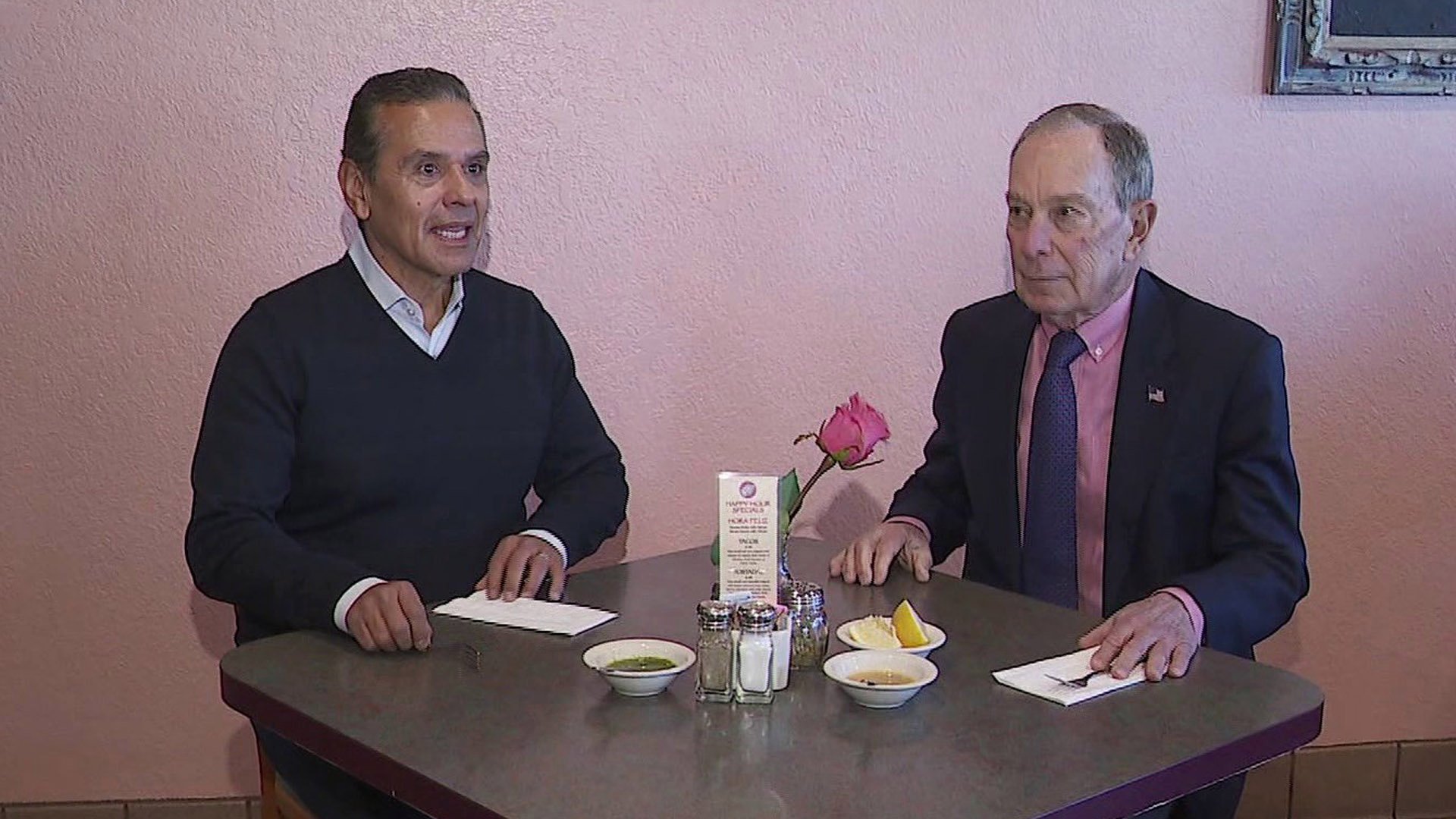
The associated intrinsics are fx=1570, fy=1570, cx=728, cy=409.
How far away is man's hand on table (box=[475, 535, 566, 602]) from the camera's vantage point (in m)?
2.12

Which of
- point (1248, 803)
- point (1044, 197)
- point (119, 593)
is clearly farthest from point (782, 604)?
point (1248, 803)

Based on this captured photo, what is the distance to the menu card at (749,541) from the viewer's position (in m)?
1.82

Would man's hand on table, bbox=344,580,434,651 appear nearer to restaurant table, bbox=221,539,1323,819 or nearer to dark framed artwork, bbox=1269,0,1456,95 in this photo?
restaurant table, bbox=221,539,1323,819

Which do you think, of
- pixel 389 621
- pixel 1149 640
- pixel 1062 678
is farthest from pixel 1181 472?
pixel 389 621

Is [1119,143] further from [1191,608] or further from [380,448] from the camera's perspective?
[380,448]

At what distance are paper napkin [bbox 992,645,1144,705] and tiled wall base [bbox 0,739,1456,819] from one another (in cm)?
162

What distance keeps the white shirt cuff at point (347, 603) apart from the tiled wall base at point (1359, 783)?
207 cm

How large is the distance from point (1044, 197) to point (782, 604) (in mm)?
771

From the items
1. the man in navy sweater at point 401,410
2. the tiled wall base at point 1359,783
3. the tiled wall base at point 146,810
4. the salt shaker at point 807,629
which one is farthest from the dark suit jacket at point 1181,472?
the tiled wall base at point 146,810

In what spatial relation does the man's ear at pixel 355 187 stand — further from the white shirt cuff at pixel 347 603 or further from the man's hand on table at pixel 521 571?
the white shirt cuff at pixel 347 603

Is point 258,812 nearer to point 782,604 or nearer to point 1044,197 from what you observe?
point 782,604

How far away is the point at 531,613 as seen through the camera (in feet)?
6.66

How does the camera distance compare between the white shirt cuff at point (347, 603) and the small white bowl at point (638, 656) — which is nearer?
the small white bowl at point (638, 656)

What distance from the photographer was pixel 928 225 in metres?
3.01
